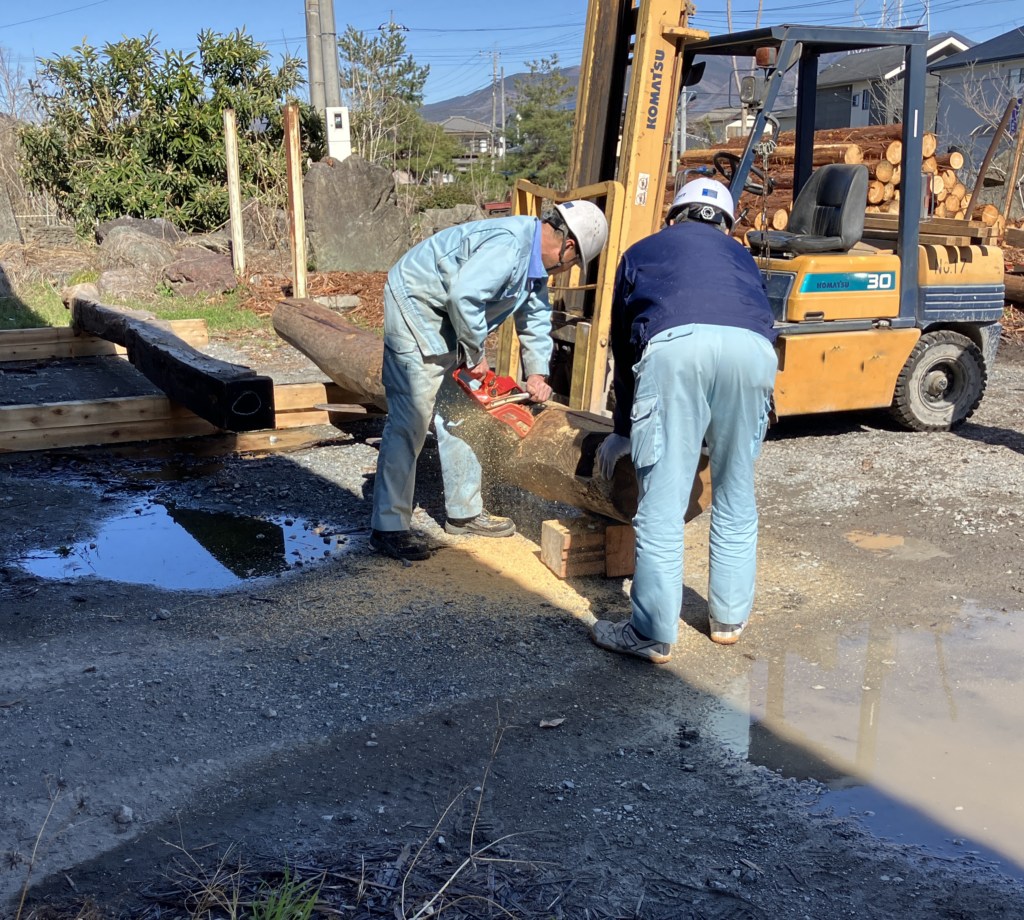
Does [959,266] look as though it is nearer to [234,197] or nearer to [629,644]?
[629,644]

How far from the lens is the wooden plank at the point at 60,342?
954 cm

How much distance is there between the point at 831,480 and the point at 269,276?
31.3ft

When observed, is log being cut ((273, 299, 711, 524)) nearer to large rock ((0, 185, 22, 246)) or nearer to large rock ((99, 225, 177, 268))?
large rock ((99, 225, 177, 268))

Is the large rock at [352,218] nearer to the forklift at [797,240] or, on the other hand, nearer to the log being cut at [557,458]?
the forklift at [797,240]

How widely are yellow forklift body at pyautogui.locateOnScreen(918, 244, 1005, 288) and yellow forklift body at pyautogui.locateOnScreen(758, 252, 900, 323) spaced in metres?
0.32

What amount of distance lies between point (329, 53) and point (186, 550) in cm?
1580

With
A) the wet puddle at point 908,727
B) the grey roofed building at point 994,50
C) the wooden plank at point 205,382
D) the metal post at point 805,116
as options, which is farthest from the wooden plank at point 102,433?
the grey roofed building at point 994,50

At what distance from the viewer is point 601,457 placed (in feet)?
13.4

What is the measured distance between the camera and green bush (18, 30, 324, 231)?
52.7 ft

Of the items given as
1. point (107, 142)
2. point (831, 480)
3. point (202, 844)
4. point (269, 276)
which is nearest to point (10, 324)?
point (269, 276)

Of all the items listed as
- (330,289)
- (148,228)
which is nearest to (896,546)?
(330,289)

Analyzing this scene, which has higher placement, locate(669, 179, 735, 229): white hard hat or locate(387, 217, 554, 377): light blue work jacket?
locate(669, 179, 735, 229): white hard hat

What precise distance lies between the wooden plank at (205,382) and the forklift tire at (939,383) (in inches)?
180

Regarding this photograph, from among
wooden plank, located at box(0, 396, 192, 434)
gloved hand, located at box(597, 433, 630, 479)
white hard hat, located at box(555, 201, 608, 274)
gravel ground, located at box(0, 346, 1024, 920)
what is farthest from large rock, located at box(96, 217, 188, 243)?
gloved hand, located at box(597, 433, 630, 479)
